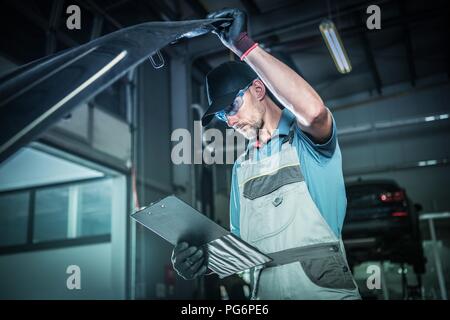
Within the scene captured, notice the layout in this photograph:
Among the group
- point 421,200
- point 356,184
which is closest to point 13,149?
point 356,184

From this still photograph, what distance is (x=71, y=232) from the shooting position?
466cm

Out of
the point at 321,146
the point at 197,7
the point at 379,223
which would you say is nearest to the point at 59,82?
the point at 321,146

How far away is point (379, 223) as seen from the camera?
3.84 metres

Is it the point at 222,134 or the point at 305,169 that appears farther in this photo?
the point at 222,134

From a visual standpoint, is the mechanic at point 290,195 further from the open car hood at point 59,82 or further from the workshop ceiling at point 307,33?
the workshop ceiling at point 307,33

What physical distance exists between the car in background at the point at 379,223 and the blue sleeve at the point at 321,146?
2.93 m

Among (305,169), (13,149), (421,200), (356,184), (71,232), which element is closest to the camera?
(13,149)

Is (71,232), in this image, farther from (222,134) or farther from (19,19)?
(222,134)

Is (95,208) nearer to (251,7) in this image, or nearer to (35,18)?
(35,18)

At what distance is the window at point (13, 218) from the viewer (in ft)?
16.3

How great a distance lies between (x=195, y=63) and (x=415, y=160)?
3.94 m

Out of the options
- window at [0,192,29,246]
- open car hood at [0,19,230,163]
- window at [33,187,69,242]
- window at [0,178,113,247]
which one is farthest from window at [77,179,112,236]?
open car hood at [0,19,230,163]

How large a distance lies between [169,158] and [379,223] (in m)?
2.49

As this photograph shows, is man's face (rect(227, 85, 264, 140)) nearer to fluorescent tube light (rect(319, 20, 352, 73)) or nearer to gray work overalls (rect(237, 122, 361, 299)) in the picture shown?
gray work overalls (rect(237, 122, 361, 299))
